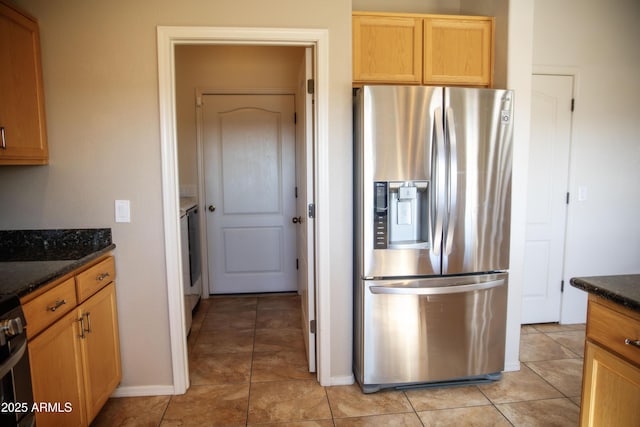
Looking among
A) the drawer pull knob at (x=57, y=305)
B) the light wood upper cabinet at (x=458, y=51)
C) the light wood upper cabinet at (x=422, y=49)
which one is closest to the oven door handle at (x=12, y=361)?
the drawer pull knob at (x=57, y=305)

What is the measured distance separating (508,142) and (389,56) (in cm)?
84

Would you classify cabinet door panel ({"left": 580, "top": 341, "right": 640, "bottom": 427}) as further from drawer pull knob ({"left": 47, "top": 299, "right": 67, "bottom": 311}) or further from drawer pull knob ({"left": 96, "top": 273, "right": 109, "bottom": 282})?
drawer pull knob ({"left": 96, "top": 273, "right": 109, "bottom": 282})

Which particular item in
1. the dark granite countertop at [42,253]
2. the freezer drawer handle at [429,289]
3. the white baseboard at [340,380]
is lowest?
the white baseboard at [340,380]

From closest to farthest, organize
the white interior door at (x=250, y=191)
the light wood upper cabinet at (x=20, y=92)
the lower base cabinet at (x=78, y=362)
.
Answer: the lower base cabinet at (x=78, y=362) < the light wood upper cabinet at (x=20, y=92) < the white interior door at (x=250, y=191)

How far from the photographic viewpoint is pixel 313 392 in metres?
2.43

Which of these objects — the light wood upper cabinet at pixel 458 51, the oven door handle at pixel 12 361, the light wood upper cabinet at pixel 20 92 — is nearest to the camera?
the oven door handle at pixel 12 361

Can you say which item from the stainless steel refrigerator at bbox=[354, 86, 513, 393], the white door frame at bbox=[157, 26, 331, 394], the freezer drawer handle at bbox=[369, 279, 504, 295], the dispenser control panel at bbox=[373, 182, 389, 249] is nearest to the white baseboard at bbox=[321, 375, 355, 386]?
the white door frame at bbox=[157, 26, 331, 394]

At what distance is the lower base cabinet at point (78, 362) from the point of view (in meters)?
1.58

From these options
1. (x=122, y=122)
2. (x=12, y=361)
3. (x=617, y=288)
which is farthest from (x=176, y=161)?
(x=617, y=288)

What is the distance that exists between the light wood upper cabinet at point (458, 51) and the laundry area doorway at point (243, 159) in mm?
1672

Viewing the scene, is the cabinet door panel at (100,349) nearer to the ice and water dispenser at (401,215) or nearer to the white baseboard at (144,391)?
the white baseboard at (144,391)

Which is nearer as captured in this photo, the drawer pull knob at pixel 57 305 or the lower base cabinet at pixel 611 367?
the lower base cabinet at pixel 611 367

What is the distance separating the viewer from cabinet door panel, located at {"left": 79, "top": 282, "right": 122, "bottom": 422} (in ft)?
6.35

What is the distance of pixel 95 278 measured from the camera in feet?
6.76
